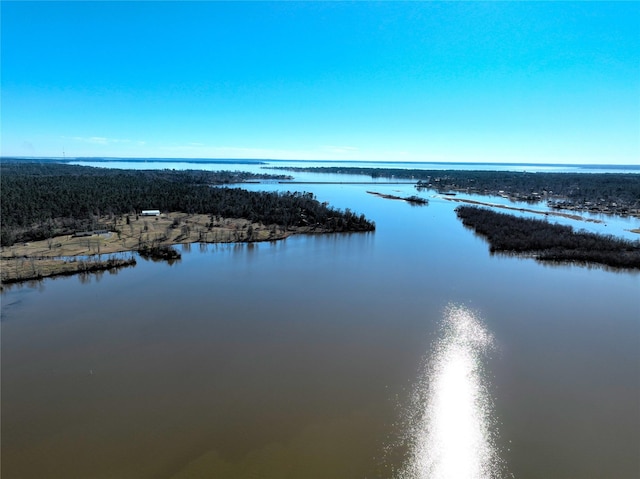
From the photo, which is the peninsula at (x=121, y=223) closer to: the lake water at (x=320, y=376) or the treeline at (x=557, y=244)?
the lake water at (x=320, y=376)

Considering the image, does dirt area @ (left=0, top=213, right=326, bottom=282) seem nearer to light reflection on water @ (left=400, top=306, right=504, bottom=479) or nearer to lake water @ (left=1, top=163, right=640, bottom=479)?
lake water @ (left=1, top=163, right=640, bottom=479)

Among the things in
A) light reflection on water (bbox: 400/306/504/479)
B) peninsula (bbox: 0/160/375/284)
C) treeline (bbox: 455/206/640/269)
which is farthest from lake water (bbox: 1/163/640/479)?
peninsula (bbox: 0/160/375/284)

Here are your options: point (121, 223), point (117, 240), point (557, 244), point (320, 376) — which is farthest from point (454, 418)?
point (121, 223)

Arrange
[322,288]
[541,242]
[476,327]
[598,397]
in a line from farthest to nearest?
[541,242]
[322,288]
[476,327]
[598,397]

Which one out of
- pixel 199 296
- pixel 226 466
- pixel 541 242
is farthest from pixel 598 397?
pixel 541 242

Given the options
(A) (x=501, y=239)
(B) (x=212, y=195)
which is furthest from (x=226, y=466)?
(B) (x=212, y=195)

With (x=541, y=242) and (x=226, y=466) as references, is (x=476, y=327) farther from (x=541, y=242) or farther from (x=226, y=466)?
(x=541, y=242)

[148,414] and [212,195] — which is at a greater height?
[212,195]

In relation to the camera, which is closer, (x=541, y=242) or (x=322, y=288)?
(x=322, y=288)

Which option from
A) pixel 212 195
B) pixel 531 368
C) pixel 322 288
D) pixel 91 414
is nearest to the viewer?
pixel 91 414

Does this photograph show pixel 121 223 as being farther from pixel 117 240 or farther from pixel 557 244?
pixel 557 244
